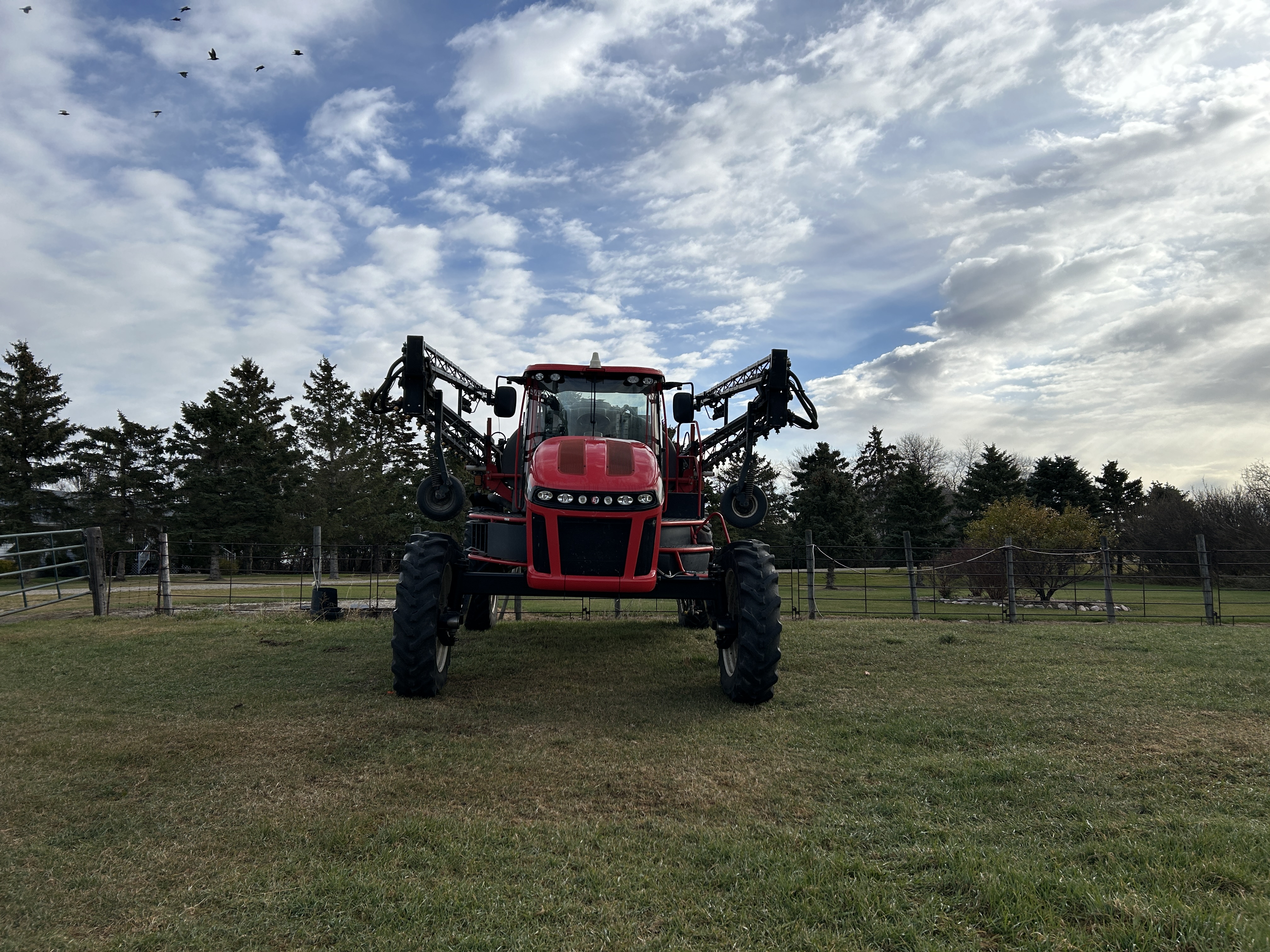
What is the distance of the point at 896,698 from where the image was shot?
5898 mm

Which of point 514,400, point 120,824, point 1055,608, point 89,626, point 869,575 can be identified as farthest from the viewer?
point 869,575

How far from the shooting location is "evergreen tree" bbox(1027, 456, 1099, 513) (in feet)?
154

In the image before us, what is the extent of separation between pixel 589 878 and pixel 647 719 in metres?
2.58

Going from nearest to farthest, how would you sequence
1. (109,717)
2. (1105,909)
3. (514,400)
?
(1105,909), (109,717), (514,400)

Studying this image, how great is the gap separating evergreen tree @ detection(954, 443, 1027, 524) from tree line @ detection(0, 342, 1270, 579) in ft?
0.26

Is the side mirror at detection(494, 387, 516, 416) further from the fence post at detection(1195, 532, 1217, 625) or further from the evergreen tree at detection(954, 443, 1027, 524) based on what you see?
the evergreen tree at detection(954, 443, 1027, 524)

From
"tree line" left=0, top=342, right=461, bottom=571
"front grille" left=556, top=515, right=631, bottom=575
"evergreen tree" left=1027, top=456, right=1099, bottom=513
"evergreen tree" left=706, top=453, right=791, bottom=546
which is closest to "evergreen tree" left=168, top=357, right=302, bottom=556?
"tree line" left=0, top=342, right=461, bottom=571

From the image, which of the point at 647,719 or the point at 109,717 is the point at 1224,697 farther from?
the point at 109,717

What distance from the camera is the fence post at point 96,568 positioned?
11016mm

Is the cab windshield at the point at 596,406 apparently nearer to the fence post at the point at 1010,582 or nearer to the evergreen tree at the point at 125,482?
the fence post at the point at 1010,582

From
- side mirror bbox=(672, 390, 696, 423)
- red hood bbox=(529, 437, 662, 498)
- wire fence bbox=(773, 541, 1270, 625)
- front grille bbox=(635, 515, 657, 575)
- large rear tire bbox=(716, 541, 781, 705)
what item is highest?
side mirror bbox=(672, 390, 696, 423)

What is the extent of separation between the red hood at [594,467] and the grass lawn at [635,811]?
1.74 metres

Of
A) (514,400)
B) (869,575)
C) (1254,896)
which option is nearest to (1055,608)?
(869,575)

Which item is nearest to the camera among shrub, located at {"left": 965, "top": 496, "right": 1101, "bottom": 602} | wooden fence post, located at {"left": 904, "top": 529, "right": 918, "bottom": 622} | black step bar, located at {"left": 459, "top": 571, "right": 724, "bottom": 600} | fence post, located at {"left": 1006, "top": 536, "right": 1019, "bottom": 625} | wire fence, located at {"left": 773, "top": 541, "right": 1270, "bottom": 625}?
black step bar, located at {"left": 459, "top": 571, "right": 724, "bottom": 600}
